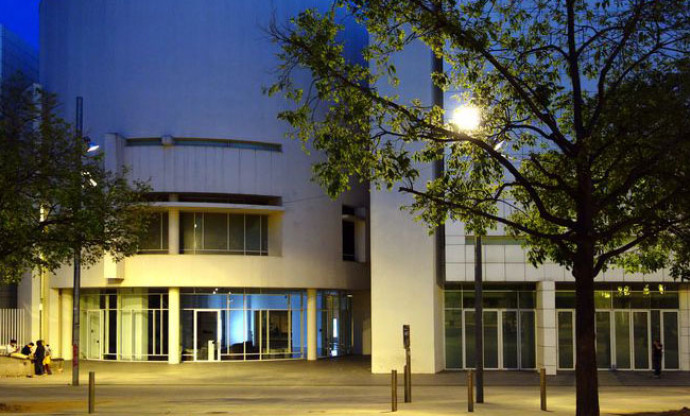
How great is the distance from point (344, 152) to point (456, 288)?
22.1 m

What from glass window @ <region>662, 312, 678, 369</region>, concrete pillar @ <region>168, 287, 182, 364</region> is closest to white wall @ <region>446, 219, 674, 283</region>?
glass window @ <region>662, 312, 678, 369</region>

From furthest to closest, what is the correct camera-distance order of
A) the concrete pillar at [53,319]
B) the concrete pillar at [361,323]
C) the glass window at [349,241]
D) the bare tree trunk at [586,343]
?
the concrete pillar at [361,323], the glass window at [349,241], the concrete pillar at [53,319], the bare tree trunk at [586,343]

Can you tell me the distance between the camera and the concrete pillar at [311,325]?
4169 centimetres

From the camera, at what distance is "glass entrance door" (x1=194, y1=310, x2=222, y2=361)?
130 feet

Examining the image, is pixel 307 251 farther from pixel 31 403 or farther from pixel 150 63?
pixel 31 403

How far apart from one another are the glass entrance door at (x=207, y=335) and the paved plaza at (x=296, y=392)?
1.16m

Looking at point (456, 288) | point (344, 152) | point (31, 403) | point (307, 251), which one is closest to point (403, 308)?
point (456, 288)

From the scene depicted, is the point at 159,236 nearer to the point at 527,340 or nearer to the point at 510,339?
the point at 510,339

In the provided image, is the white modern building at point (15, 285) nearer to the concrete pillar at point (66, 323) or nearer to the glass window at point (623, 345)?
the concrete pillar at point (66, 323)

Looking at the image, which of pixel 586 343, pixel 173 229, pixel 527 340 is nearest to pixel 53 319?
pixel 173 229

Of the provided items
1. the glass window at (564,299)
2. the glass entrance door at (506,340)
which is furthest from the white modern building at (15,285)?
the glass window at (564,299)

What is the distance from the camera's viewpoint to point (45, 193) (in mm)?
20828

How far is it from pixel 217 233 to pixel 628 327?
60.0 feet

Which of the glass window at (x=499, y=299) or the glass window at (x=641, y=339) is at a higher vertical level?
the glass window at (x=499, y=299)
